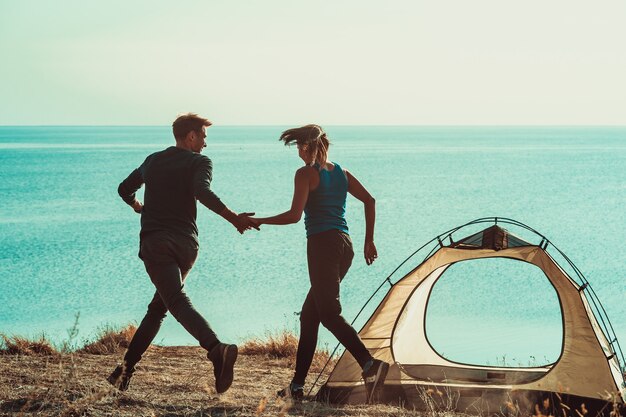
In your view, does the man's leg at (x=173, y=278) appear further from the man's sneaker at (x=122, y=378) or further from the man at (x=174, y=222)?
the man's sneaker at (x=122, y=378)

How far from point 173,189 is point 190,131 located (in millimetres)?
426

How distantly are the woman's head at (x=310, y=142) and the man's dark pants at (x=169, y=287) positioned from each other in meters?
0.92

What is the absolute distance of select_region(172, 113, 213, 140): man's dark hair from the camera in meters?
6.52

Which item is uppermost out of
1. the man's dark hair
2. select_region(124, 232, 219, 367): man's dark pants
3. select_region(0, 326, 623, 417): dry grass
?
the man's dark hair

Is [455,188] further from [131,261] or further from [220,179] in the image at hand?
[131,261]

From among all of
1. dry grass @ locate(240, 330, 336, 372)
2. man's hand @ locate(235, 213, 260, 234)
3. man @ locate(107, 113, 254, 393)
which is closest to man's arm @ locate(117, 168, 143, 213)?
man @ locate(107, 113, 254, 393)

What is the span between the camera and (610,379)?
6.87 m

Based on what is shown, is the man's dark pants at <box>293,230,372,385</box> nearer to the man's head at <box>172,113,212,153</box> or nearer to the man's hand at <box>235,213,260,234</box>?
the man's hand at <box>235,213,260,234</box>

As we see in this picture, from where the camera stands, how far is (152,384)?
724 cm

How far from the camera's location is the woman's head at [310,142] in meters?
6.45

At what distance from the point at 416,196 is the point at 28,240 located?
2552cm

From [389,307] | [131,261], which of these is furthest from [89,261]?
[389,307]

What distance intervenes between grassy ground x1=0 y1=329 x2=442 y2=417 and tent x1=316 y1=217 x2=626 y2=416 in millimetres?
671

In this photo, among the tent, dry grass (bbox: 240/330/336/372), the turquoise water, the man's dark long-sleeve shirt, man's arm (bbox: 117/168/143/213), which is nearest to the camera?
the man's dark long-sleeve shirt
